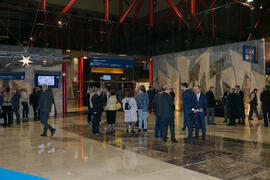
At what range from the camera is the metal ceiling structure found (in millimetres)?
12836

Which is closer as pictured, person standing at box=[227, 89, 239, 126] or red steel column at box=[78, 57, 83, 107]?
person standing at box=[227, 89, 239, 126]

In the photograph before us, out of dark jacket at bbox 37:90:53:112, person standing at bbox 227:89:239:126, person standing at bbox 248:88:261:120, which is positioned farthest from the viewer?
person standing at bbox 248:88:261:120

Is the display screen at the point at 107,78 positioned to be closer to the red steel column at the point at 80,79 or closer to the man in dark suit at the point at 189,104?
the red steel column at the point at 80,79

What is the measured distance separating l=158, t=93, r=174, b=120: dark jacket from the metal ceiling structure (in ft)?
25.0

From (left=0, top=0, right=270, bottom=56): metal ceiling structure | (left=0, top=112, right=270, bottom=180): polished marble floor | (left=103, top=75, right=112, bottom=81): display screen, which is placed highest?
(left=0, top=0, right=270, bottom=56): metal ceiling structure

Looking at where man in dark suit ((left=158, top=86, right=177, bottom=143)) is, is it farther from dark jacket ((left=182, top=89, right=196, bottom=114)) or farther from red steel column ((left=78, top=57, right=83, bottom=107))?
red steel column ((left=78, top=57, right=83, bottom=107))

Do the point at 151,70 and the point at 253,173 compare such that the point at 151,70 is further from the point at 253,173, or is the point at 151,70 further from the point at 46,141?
the point at 253,173

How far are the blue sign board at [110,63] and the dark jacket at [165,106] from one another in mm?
9822

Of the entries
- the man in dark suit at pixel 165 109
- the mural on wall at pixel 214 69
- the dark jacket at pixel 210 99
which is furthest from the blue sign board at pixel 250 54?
the man in dark suit at pixel 165 109

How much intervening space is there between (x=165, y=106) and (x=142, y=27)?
12.0m

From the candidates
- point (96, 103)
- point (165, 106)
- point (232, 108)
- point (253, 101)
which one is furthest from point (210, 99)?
point (96, 103)

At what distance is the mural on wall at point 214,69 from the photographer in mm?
12984

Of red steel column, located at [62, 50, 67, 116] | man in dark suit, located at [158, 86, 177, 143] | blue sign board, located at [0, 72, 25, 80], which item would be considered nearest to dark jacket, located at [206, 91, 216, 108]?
man in dark suit, located at [158, 86, 177, 143]

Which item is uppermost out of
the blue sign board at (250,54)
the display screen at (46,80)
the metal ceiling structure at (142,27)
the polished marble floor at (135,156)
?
the metal ceiling structure at (142,27)
